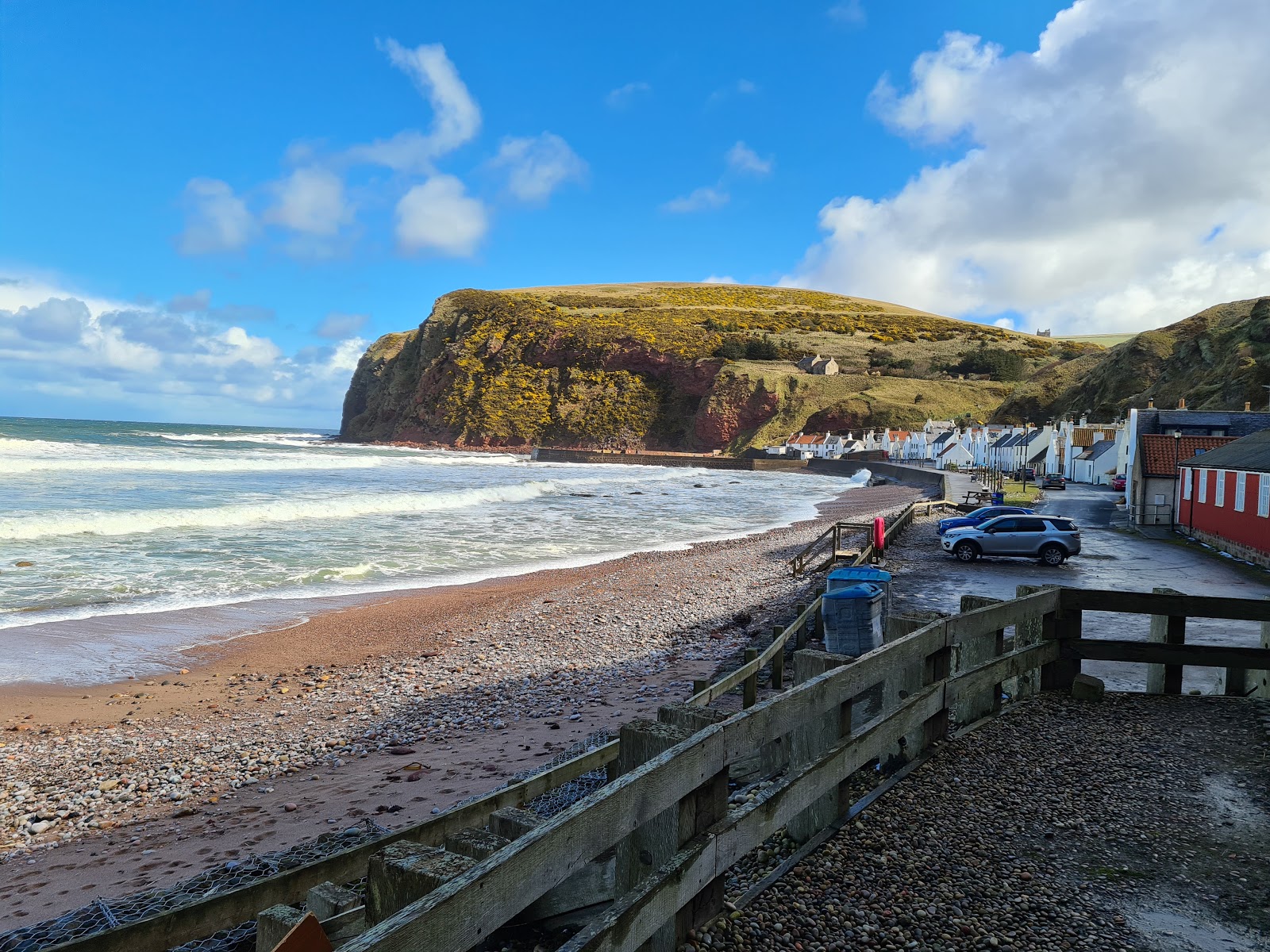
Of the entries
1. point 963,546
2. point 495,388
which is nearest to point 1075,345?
point 495,388

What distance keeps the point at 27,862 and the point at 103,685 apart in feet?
19.2

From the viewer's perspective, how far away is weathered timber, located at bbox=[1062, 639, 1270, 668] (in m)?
6.74

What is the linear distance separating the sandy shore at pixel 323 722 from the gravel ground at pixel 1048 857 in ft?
14.3

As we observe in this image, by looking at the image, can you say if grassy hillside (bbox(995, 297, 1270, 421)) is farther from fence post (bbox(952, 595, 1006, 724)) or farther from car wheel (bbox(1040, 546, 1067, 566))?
fence post (bbox(952, 595, 1006, 724))

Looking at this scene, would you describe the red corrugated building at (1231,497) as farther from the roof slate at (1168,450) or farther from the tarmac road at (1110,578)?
the roof slate at (1168,450)

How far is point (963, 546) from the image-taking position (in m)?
21.6

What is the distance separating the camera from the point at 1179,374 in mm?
72438

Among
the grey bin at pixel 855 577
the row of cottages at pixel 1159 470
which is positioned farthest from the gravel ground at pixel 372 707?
the row of cottages at pixel 1159 470

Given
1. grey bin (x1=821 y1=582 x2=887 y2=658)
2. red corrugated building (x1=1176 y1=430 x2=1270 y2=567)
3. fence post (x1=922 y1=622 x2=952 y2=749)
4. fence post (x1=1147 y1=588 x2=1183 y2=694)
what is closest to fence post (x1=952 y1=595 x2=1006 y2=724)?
fence post (x1=922 y1=622 x2=952 y2=749)

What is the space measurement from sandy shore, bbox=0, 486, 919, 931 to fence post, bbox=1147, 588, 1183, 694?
5.34 metres

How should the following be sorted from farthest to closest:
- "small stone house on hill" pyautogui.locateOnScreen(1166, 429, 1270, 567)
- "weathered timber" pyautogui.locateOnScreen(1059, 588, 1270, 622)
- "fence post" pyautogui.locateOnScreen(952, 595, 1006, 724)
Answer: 1. "small stone house on hill" pyautogui.locateOnScreen(1166, 429, 1270, 567)
2. "weathered timber" pyautogui.locateOnScreen(1059, 588, 1270, 622)
3. "fence post" pyautogui.locateOnScreen(952, 595, 1006, 724)

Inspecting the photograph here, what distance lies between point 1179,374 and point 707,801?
281ft

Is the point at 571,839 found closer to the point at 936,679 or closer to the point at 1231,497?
the point at 936,679

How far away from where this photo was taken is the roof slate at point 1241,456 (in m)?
21.8
